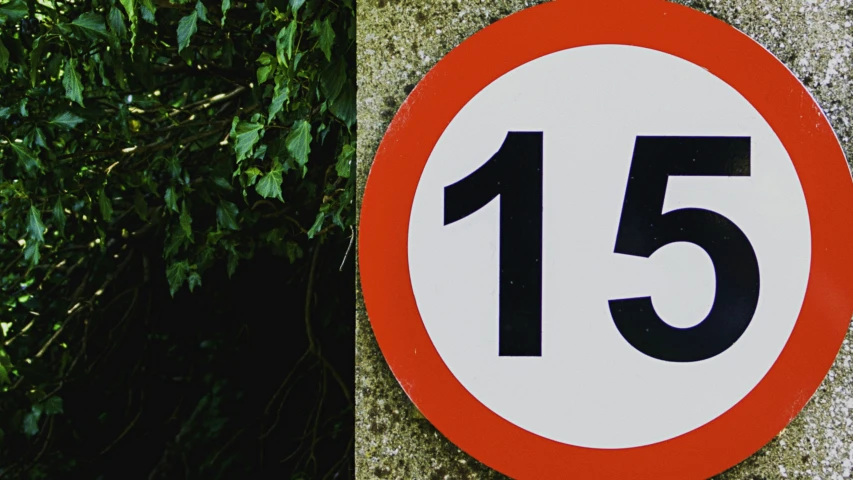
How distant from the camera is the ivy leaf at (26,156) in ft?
6.63

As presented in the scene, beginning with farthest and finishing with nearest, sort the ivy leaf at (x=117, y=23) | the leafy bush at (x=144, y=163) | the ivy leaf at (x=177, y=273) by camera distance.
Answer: the ivy leaf at (x=177, y=273), the ivy leaf at (x=117, y=23), the leafy bush at (x=144, y=163)

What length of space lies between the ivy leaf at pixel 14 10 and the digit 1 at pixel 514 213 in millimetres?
1201

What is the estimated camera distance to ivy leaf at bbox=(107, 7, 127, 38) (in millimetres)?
1873

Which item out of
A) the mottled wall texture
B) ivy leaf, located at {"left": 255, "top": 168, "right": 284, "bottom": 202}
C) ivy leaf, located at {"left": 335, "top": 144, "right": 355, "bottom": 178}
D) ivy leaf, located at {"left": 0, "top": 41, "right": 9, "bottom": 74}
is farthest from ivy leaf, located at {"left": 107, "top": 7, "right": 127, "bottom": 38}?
the mottled wall texture

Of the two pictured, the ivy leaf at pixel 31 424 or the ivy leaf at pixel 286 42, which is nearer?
the ivy leaf at pixel 286 42

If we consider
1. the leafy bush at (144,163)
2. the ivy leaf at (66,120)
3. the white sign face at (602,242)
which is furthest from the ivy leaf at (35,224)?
the white sign face at (602,242)

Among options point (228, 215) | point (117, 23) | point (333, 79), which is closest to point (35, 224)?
point (228, 215)

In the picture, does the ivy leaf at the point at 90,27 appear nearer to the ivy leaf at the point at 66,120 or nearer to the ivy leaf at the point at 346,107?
the ivy leaf at the point at 66,120

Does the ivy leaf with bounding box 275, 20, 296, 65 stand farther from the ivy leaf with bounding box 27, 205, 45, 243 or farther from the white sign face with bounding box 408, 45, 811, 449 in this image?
the ivy leaf with bounding box 27, 205, 45, 243

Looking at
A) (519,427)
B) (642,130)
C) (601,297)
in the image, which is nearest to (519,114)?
(642,130)

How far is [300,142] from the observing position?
66.3 inches

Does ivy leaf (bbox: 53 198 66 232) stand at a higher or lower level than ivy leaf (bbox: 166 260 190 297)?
higher

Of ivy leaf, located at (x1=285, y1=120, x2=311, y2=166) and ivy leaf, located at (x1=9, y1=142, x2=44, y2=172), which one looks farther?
ivy leaf, located at (x1=9, y1=142, x2=44, y2=172)

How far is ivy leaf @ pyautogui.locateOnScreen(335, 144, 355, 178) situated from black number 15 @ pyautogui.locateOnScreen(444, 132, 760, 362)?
1.82 feet
